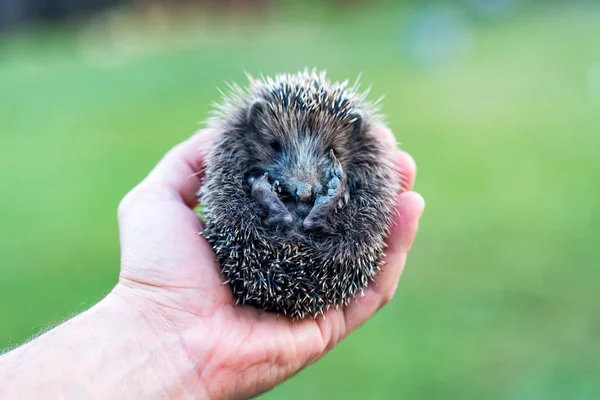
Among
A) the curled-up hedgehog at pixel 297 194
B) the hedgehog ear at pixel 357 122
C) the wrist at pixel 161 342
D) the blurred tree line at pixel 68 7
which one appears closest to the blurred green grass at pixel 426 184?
the wrist at pixel 161 342

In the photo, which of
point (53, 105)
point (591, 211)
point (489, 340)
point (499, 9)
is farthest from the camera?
point (499, 9)

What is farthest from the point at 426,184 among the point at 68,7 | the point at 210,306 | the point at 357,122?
the point at 68,7

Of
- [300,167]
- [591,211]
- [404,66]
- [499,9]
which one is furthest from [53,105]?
[499,9]

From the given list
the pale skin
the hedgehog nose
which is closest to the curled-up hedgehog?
the hedgehog nose

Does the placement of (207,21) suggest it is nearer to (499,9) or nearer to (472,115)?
(499,9)

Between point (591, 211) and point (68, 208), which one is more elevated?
point (591, 211)

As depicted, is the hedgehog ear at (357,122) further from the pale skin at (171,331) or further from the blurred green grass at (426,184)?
the blurred green grass at (426,184)

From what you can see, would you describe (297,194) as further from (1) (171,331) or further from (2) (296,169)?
(1) (171,331)

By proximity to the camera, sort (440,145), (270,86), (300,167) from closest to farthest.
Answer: (300,167)
(270,86)
(440,145)

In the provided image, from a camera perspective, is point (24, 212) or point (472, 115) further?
point (472, 115)
